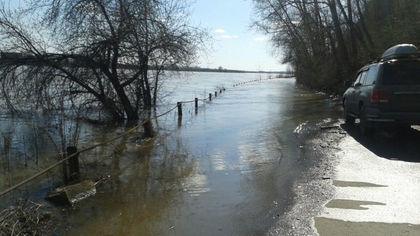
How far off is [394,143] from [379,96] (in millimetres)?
1200

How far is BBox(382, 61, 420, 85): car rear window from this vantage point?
998 cm

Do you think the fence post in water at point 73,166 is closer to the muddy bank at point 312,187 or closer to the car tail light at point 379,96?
the muddy bank at point 312,187

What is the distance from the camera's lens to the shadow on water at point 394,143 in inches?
352

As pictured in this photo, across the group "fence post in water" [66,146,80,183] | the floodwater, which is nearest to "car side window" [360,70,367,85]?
the floodwater

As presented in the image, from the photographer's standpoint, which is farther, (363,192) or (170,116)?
(170,116)

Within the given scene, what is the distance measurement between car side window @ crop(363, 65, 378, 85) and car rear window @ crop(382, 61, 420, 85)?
35cm

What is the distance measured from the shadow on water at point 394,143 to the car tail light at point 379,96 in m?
1.06

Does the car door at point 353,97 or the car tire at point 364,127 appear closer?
the car tire at point 364,127

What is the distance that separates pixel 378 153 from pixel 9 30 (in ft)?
41.9

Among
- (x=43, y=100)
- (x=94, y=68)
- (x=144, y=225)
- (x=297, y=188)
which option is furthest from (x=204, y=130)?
(x=144, y=225)

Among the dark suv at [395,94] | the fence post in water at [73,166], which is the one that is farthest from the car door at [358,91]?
the fence post in water at [73,166]

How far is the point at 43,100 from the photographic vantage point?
15883mm

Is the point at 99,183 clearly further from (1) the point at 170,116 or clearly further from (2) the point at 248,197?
(1) the point at 170,116

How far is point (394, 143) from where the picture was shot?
10.2 metres
